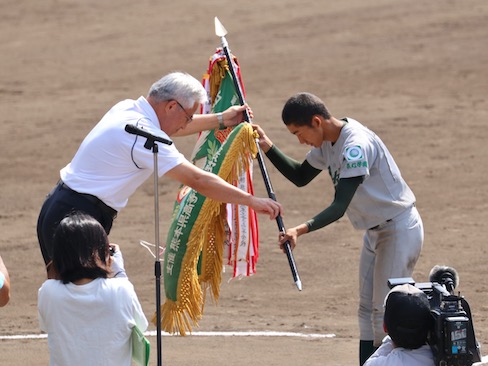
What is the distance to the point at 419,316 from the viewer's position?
5.12 metres

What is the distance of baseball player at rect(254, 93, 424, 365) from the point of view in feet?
23.5

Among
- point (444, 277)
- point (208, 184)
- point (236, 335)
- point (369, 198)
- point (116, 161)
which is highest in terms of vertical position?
point (116, 161)

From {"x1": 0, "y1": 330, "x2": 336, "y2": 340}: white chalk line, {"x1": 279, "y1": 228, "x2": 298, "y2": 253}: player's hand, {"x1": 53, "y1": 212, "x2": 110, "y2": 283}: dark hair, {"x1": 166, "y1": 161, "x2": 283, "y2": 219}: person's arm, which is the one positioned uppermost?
{"x1": 166, "y1": 161, "x2": 283, "y2": 219}: person's arm

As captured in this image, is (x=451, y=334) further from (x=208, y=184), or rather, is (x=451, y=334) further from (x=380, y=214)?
(x=380, y=214)

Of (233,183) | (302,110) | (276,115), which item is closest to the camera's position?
(302,110)

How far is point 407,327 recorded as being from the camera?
5145mm

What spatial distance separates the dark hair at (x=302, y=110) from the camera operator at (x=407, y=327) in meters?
2.12

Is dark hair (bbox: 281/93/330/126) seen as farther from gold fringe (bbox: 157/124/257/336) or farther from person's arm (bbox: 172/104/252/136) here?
person's arm (bbox: 172/104/252/136)

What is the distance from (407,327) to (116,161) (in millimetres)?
2268

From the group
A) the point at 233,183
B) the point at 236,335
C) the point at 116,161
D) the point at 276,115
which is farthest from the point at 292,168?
the point at 276,115

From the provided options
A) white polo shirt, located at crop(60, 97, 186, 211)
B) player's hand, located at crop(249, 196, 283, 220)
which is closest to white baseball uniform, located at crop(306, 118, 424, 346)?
player's hand, located at crop(249, 196, 283, 220)

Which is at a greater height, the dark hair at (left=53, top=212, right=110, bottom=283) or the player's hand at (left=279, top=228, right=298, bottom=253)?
the dark hair at (left=53, top=212, right=110, bottom=283)

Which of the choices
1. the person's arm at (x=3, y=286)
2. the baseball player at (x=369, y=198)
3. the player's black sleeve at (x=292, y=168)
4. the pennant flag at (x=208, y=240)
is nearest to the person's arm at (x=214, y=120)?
the pennant flag at (x=208, y=240)

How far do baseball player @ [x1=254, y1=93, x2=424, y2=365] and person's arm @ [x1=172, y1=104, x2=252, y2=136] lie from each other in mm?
705
